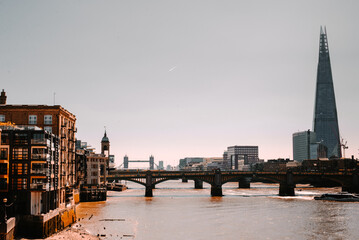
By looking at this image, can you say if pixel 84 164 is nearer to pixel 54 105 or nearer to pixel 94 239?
pixel 54 105

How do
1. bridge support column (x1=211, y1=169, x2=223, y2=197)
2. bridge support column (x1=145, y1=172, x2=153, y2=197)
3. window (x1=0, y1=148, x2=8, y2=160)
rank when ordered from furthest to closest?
1. bridge support column (x1=211, y1=169, x2=223, y2=197)
2. bridge support column (x1=145, y1=172, x2=153, y2=197)
3. window (x1=0, y1=148, x2=8, y2=160)

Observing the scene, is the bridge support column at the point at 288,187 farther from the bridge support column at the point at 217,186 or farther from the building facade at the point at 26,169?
the building facade at the point at 26,169

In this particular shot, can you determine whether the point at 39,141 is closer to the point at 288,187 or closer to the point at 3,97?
the point at 3,97

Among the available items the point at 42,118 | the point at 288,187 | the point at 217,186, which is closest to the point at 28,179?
the point at 42,118

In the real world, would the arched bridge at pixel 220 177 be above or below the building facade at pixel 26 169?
below

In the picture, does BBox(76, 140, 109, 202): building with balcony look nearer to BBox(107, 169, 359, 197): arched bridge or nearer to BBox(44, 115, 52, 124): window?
BBox(107, 169, 359, 197): arched bridge

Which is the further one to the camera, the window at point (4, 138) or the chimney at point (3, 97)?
the chimney at point (3, 97)

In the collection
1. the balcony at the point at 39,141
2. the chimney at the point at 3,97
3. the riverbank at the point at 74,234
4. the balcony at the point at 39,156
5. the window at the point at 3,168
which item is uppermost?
the chimney at the point at 3,97

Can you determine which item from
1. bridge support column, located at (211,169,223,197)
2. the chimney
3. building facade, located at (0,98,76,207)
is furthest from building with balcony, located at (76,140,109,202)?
bridge support column, located at (211,169,223,197)

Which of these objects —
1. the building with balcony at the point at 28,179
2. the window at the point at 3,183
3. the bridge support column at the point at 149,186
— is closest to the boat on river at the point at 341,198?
the bridge support column at the point at 149,186

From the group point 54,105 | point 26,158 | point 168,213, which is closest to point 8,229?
point 26,158

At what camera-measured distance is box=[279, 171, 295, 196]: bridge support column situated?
159 meters

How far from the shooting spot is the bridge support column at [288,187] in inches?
6270

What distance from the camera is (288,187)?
528 feet
